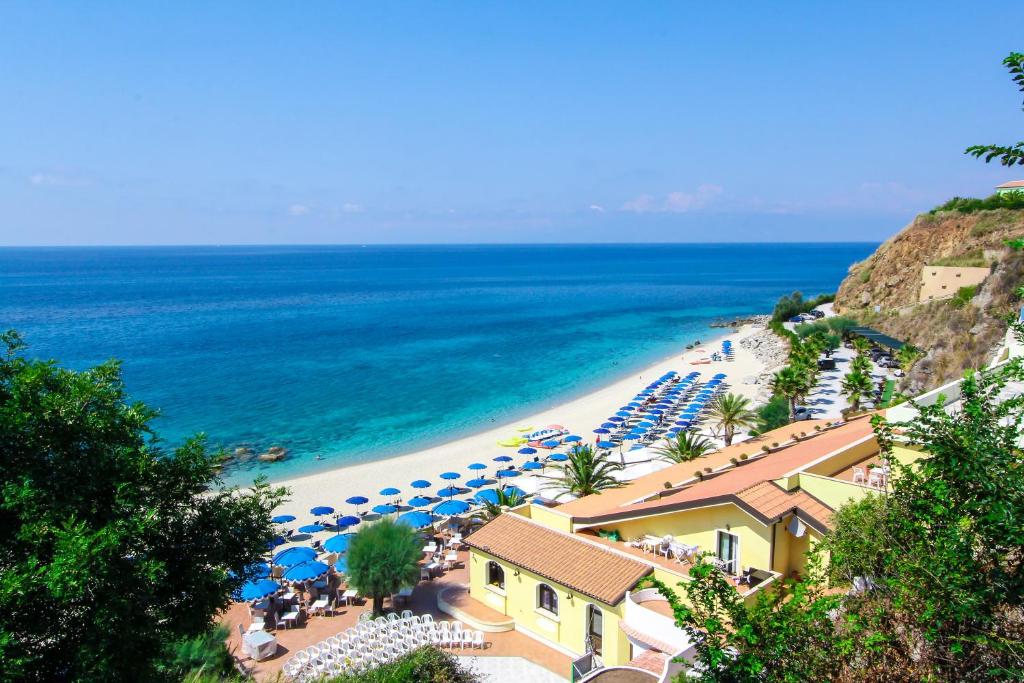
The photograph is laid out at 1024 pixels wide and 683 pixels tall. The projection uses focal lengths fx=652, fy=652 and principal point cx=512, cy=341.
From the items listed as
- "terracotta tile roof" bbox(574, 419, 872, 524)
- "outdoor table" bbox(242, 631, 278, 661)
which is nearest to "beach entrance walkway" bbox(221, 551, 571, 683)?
"outdoor table" bbox(242, 631, 278, 661)

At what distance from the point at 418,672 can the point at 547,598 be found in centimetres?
533

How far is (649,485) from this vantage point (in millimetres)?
21828

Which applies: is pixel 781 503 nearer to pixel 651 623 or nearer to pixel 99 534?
pixel 651 623

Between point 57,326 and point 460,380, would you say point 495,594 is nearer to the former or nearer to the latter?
point 460,380

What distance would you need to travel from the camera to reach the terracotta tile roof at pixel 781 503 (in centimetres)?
1421

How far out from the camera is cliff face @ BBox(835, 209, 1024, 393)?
32.2 meters

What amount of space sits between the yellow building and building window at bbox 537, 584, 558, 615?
0.03 meters

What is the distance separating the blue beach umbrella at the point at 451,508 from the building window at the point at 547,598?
31.5 feet

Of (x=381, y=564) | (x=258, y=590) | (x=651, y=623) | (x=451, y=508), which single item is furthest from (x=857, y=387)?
(x=258, y=590)

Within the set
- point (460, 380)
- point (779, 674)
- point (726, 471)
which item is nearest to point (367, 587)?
point (726, 471)

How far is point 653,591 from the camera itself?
47.9 ft

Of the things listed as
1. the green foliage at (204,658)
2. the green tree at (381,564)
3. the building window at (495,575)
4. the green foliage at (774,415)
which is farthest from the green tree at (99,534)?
the green foliage at (774,415)

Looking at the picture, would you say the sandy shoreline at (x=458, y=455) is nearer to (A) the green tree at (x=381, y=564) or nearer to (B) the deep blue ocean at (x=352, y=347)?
(B) the deep blue ocean at (x=352, y=347)

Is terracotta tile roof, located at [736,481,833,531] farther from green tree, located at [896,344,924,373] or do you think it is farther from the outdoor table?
green tree, located at [896,344,924,373]
